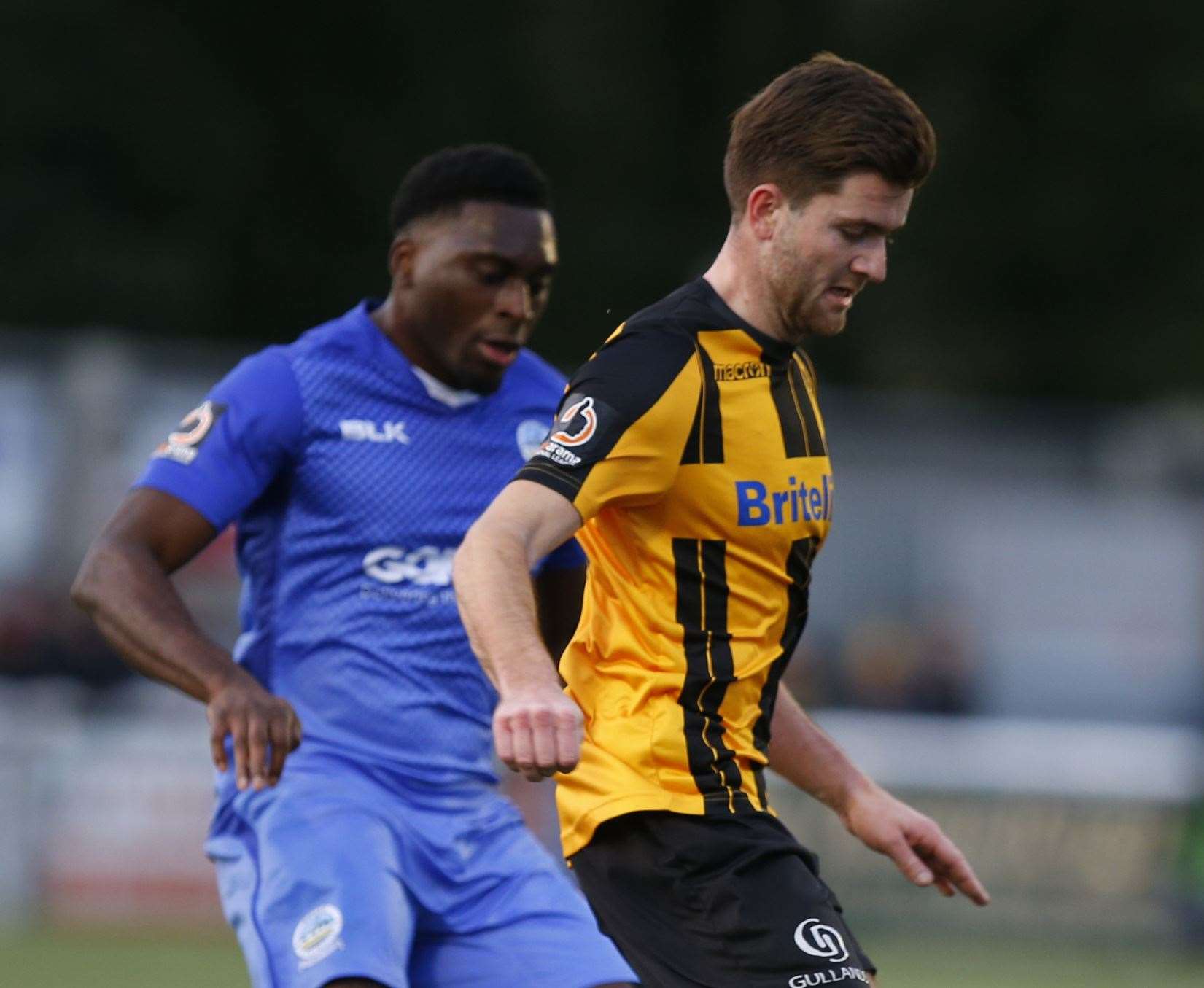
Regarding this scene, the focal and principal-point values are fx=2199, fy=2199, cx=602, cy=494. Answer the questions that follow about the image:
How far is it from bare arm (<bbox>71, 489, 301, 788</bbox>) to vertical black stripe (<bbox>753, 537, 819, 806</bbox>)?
0.94 metres

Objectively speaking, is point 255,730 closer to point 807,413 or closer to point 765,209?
point 807,413

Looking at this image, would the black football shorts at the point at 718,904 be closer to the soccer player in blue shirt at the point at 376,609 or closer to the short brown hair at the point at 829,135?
the soccer player in blue shirt at the point at 376,609

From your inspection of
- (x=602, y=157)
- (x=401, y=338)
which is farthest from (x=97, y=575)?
(x=602, y=157)

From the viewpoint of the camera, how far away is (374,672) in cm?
503

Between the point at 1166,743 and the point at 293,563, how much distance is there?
35.1 feet

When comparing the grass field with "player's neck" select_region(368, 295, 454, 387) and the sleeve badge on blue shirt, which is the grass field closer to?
"player's neck" select_region(368, 295, 454, 387)

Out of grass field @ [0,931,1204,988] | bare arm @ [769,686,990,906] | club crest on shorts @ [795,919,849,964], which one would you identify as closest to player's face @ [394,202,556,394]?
bare arm @ [769,686,990,906]

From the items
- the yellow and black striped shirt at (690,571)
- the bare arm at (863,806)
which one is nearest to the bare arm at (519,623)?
the yellow and black striped shirt at (690,571)

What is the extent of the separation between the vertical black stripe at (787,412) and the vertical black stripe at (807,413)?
15 millimetres

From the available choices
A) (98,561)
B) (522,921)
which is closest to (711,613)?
(522,921)

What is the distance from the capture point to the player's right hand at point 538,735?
354 cm

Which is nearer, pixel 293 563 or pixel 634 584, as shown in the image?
pixel 634 584

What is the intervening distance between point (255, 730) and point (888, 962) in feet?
29.3

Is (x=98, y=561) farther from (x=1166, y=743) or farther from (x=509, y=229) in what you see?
(x=1166, y=743)
